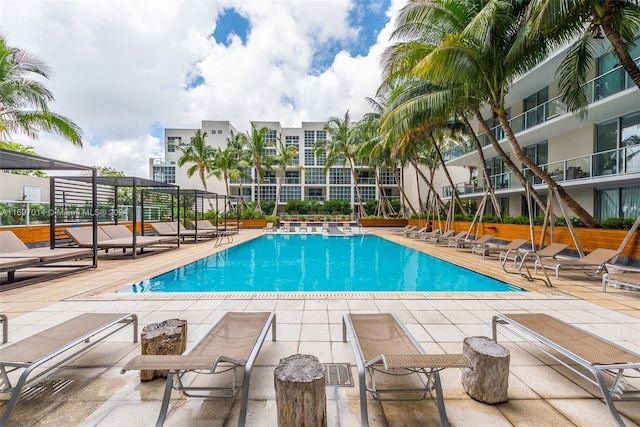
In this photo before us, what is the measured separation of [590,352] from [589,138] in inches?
565

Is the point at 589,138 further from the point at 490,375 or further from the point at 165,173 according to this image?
the point at 165,173

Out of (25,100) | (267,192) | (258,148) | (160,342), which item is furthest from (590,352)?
(267,192)

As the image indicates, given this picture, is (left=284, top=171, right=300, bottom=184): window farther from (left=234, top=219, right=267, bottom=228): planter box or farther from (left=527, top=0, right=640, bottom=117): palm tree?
(left=527, top=0, right=640, bottom=117): palm tree

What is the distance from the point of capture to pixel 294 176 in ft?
135

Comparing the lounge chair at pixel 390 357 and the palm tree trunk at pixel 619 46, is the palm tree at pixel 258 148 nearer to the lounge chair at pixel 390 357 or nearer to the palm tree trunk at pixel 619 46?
the palm tree trunk at pixel 619 46

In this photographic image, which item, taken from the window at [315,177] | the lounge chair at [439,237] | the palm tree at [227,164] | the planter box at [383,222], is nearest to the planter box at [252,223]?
the palm tree at [227,164]

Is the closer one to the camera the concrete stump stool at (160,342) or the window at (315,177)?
the concrete stump stool at (160,342)

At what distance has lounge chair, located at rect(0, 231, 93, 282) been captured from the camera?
5781 millimetres

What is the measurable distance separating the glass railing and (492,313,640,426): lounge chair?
11441mm

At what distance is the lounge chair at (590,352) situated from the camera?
2098mm

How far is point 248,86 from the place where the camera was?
23.1 metres

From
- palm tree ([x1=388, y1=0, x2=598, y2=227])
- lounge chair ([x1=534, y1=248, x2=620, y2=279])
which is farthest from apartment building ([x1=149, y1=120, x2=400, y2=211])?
lounge chair ([x1=534, y1=248, x2=620, y2=279])

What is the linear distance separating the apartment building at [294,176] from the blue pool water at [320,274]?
27131 millimetres

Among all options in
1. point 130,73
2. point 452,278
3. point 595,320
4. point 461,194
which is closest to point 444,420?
point 595,320
